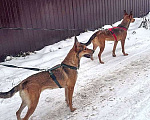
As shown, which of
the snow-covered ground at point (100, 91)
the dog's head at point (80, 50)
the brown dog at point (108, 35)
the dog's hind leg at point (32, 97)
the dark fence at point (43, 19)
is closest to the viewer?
the dog's hind leg at point (32, 97)

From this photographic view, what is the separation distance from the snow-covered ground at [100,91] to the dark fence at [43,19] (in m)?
1.36

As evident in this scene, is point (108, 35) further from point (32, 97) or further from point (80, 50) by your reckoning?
point (32, 97)

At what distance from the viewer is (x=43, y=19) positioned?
8.48 meters

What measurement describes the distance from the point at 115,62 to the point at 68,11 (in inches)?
186

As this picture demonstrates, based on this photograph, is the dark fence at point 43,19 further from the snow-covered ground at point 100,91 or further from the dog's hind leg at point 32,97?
the dog's hind leg at point 32,97

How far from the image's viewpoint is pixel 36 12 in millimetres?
8203

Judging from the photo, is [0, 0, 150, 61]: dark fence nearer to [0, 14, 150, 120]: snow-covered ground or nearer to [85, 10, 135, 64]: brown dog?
[0, 14, 150, 120]: snow-covered ground

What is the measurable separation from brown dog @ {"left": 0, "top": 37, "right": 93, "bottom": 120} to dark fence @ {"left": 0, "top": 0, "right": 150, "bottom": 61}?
468cm

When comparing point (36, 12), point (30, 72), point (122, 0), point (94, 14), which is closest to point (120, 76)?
point (30, 72)

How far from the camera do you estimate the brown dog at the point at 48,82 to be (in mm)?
3107

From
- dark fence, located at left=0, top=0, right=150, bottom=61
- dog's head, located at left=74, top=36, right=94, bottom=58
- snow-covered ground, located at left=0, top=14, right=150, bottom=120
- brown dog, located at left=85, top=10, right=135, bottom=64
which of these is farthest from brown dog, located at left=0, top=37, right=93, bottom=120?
dark fence, located at left=0, top=0, right=150, bottom=61

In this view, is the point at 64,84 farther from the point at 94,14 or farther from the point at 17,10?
the point at 94,14

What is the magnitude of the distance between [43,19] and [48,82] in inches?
228

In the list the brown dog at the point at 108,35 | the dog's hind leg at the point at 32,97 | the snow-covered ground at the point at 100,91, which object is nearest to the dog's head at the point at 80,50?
the snow-covered ground at the point at 100,91
